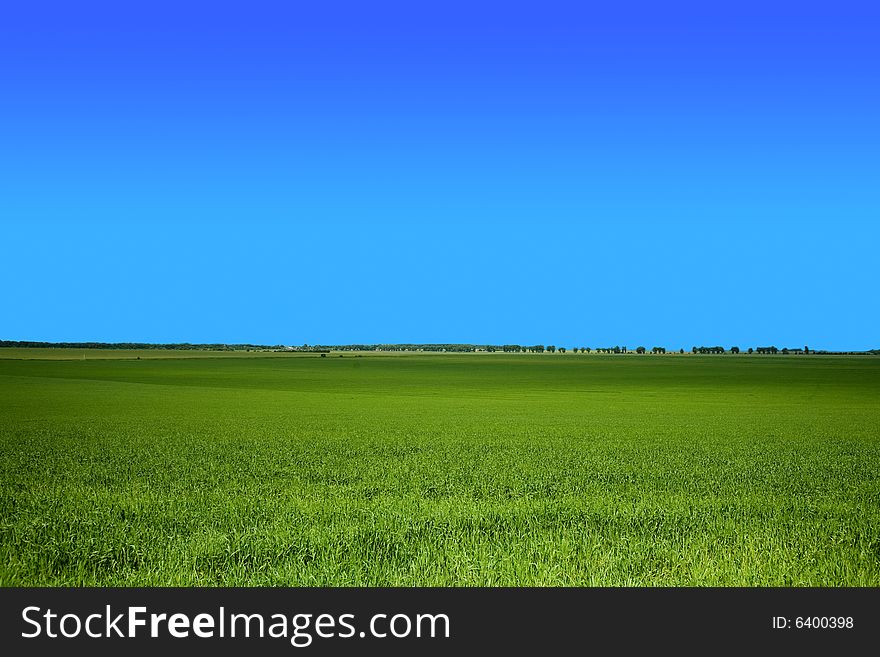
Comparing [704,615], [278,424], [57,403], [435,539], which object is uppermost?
[57,403]

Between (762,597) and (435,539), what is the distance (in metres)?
4.18

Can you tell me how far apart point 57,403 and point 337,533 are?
36905 millimetres

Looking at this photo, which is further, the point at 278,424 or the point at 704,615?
the point at 278,424

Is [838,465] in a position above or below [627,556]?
above

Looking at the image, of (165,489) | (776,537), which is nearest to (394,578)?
(776,537)

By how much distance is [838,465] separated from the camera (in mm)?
17625

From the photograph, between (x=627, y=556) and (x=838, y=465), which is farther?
(x=838, y=465)

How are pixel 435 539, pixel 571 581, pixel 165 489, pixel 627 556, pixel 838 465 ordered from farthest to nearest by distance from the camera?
pixel 838 465
pixel 165 489
pixel 435 539
pixel 627 556
pixel 571 581

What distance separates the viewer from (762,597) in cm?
710

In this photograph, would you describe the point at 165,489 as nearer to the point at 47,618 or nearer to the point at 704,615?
the point at 47,618

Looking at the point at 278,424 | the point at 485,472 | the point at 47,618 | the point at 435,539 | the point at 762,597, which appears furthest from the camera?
the point at 278,424

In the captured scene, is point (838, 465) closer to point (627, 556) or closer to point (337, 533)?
point (627, 556)

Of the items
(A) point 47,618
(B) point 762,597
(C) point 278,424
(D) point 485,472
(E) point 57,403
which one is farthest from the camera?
(E) point 57,403

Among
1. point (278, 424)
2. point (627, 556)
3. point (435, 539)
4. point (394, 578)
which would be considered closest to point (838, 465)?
point (627, 556)
